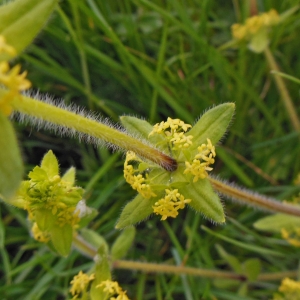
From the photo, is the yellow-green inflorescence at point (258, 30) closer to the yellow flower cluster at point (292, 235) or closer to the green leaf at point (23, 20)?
the yellow flower cluster at point (292, 235)

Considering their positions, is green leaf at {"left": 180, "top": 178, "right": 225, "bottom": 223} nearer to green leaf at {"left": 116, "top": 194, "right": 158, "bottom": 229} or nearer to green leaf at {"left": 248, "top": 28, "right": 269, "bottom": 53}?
green leaf at {"left": 116, "top": 194, "right": 158, "bottom": 229}

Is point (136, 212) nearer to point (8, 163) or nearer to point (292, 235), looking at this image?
point (8, 163)

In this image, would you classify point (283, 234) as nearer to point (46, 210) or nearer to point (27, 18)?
point (46, 210)

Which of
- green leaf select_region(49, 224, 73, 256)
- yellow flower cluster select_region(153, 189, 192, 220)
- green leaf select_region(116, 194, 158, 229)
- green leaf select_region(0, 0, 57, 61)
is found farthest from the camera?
green leaf select_region(49, 224, 73, 256)

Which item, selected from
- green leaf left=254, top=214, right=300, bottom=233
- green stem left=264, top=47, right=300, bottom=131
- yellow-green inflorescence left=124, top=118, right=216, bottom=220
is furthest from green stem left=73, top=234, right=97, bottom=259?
green stem left=264, top=47, right=300, bottom=131

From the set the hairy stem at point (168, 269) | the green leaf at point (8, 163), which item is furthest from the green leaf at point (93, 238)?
the green leaf at point (8, 163)

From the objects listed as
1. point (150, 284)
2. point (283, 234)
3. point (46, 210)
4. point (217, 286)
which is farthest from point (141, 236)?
point (46, 210)
